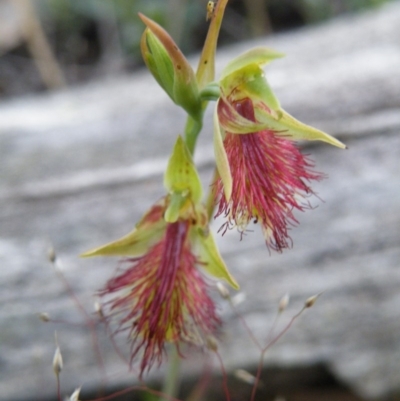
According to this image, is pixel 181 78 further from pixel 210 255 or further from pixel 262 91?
pixel 210 255

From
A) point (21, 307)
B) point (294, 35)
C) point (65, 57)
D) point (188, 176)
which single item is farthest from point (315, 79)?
point (65, 57)

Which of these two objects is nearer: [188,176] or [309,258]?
[188,176]

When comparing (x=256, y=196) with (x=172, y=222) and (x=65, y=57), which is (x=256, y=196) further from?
(x=65, y=57)

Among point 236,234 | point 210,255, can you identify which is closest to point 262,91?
point 210,255

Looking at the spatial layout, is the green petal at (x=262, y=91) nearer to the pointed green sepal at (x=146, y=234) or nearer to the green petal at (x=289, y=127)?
the green petal at (x=289, y=127)

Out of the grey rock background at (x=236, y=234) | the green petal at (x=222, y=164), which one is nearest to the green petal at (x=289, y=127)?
the green petal at (x=222, y=164)


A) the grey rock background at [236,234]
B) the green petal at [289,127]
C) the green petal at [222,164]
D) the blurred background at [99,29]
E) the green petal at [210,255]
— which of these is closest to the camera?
the green petal at [222,164]

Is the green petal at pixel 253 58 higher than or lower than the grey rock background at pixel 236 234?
higher
